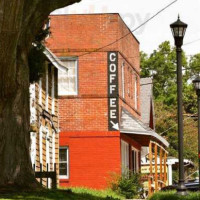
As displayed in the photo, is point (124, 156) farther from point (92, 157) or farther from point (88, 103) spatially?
point (88, 103)

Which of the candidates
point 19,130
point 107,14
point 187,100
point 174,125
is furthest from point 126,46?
point 187,100

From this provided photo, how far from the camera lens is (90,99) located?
147 ft

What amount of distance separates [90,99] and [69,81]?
1.36 m

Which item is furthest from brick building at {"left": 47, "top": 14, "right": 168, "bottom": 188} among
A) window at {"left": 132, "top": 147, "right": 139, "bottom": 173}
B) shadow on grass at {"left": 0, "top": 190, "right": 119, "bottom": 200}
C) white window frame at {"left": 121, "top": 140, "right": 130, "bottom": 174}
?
shadow on grass at {"left": 0, "top": 190, "right": 119, "bottom": 200}

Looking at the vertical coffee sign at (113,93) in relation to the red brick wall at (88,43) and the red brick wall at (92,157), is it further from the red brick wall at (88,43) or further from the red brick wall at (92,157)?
the red brick wall at (92,157)

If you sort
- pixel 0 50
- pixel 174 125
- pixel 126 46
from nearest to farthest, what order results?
pixel 0 50
pixel 126 46
pixel 174 125

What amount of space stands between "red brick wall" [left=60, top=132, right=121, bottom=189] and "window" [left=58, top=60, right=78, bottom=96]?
6.68 feet

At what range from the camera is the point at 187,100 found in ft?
310

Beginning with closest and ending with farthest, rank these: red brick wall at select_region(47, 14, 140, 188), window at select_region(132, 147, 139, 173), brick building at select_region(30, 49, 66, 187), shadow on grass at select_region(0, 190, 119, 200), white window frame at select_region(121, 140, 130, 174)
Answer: shadow on grass at select_region(0, 190, 119, 200)
brick building at select_region(30, 49, 66, 187)
red brick wall at select_region(47, 14, 140, 188)
white window frame at select_region(121, 140, 130, 174)
window at select_region(132, 147, 139, 173)

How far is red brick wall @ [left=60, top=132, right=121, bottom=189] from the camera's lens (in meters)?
44.0

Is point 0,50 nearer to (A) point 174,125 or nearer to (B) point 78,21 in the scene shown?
(B) point 78,21

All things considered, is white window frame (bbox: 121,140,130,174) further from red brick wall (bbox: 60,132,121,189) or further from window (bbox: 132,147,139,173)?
window (bbox: 132,147,139,173)

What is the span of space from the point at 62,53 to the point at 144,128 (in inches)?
220

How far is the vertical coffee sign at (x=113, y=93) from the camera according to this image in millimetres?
44312
